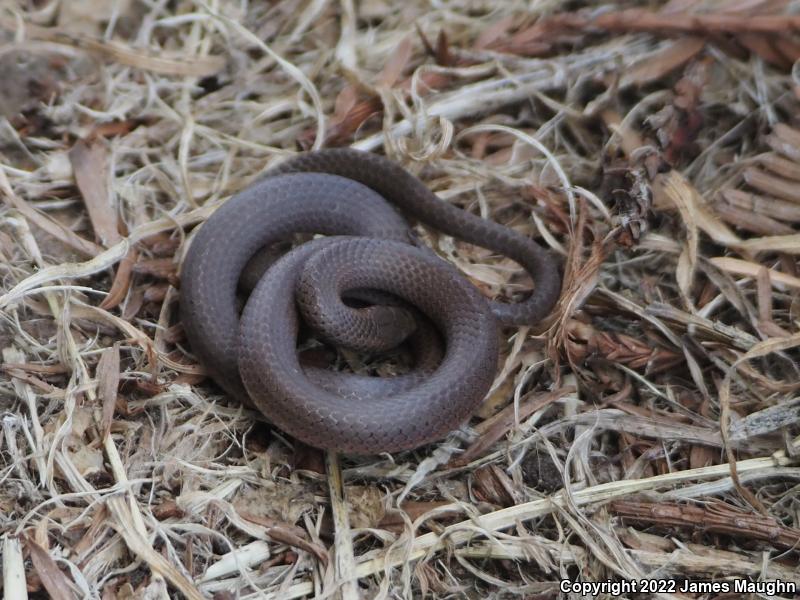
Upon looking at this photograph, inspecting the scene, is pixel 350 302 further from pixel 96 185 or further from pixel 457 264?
pixel 96 185

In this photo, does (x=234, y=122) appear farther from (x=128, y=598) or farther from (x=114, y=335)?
(x=128, y=598)

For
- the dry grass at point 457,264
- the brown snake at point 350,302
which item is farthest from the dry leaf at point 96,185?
the brown snake at point 350,302

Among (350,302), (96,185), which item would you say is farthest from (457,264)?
(96,185)

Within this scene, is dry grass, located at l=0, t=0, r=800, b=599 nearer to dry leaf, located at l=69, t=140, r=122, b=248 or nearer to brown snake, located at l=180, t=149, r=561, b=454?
dry leaf, located at l=69, t=140, r=122, b=248

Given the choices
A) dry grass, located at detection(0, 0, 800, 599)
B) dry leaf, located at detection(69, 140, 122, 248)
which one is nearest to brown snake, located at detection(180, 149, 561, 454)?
dry grass, located at detection(0, 0, 800, 599)

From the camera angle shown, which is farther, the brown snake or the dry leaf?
the dry leaf

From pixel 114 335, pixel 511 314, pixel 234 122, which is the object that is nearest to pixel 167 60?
pixel 234 122

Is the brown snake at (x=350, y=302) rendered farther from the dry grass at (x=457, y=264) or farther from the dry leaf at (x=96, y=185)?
the dry leaf at (x=96, y=185)
